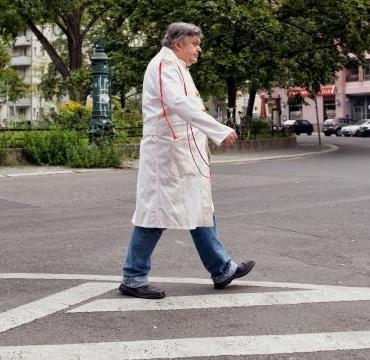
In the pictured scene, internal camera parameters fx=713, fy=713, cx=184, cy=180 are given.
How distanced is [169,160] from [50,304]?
1290 millimetres

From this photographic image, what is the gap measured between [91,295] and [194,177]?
114 centimetres

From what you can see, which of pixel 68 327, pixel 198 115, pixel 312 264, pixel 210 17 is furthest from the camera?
pixel 210 17

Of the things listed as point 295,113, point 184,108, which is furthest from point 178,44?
point 295,113

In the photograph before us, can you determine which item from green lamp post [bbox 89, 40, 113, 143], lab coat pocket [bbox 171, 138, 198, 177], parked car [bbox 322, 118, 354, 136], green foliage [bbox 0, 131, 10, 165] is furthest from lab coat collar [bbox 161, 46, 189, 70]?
parked car [bbox 322, 118, 354, 136]

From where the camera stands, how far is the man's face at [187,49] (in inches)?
200

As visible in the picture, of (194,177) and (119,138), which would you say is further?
(119,138)

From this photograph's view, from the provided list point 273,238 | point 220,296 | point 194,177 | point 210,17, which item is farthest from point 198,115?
point 210,17

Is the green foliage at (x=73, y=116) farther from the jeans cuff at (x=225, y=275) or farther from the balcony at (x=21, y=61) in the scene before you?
the balcony at (x=21, y=61)

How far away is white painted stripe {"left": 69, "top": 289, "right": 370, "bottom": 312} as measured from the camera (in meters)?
4.88

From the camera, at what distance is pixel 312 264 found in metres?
6.32

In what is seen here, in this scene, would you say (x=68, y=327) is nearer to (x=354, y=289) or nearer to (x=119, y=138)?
(x=354, y=289)

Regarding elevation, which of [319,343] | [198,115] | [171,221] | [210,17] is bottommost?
[319,343]

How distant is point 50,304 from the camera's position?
492cm

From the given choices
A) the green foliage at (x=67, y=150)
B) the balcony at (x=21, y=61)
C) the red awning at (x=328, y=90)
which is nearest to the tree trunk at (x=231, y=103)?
the green foliage at (x=67, y=150)
